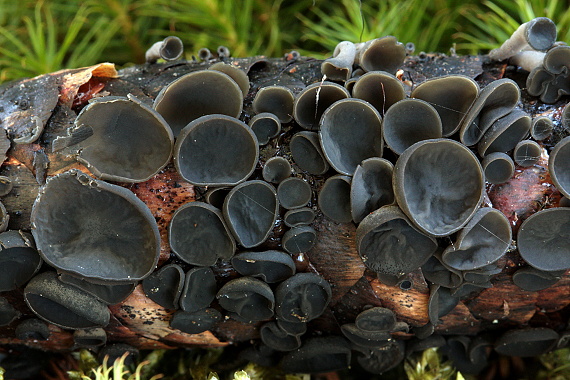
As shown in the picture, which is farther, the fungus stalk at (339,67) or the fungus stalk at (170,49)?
the fungus stalk at (170,49)

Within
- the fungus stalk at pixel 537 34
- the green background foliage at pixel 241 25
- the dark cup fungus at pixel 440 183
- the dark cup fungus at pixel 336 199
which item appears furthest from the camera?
the green background foliage at pixel 241 25

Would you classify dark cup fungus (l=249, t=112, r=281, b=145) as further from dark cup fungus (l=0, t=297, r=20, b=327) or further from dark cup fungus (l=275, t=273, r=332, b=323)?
dark cup fungus (l=0, t=297, r=20, b=327)

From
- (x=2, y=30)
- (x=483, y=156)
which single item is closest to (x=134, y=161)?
(x=483, y=156)

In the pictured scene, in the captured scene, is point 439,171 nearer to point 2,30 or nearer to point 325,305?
point 325,305

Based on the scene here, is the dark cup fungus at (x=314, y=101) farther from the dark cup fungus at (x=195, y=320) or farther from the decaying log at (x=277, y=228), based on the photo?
Answer: the dark cup fungus at (x=195, y=320)

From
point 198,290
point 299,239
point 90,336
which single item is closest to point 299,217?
point 299,239

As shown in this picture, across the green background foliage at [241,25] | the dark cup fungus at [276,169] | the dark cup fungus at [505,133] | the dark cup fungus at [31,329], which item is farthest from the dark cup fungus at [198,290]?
the green background foliage at [241,25]
